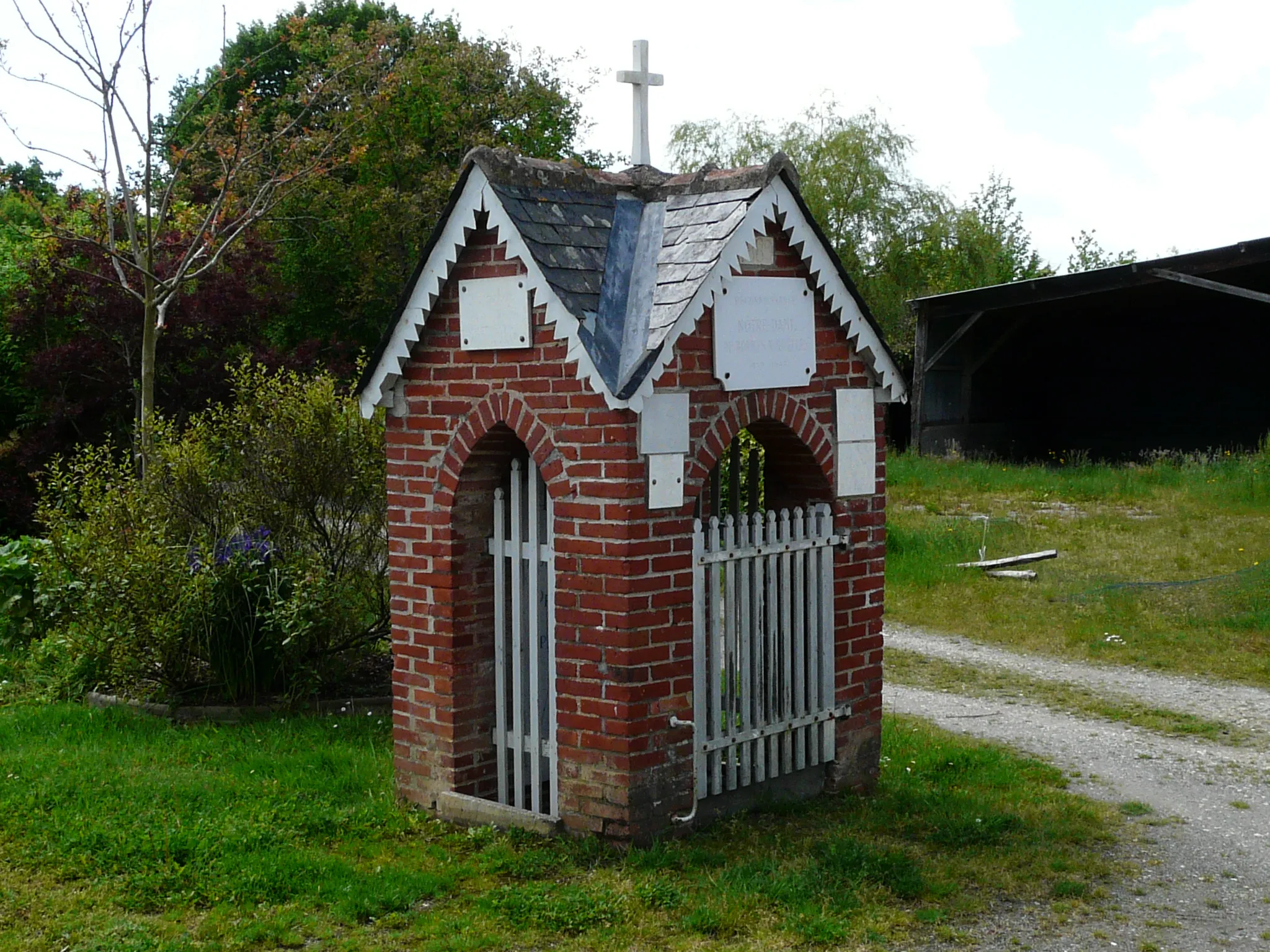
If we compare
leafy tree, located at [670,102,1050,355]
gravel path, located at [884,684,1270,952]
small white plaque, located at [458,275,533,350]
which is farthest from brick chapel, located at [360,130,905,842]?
leafy tree, located at [670,102,1050,355]

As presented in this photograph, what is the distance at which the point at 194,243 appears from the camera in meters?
12.8

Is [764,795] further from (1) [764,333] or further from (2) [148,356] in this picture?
(2) [148,356]

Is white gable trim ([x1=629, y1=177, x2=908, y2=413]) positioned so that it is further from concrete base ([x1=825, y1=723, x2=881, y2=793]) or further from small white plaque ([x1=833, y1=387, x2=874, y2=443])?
concrete base ([x1=825, y1=723, x2=881, y2=793])

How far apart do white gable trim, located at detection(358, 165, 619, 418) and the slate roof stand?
3 centimetres

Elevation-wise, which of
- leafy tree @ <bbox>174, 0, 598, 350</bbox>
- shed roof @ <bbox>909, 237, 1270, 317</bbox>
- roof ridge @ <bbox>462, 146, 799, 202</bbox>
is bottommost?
roof ridge @ <bbox>462, 146, 799, 202</bbox>

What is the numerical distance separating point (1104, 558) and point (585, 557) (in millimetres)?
10602

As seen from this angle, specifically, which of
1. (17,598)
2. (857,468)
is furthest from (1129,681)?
(17,598)

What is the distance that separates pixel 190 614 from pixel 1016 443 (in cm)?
2355

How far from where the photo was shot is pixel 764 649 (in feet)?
23.0

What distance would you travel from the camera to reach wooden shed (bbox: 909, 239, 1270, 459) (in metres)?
25.3

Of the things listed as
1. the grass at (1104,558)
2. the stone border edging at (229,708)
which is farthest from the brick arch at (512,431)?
the grass at (1104,558)

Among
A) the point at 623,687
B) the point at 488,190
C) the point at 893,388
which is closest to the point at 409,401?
the point at 488,190

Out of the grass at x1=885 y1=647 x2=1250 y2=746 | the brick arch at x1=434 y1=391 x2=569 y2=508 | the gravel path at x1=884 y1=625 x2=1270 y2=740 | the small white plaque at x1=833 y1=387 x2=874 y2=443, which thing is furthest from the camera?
the gravel path at x1=884 y1=625 x2=1270 y2=740

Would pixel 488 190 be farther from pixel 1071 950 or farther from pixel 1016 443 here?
pixel 1016 443
